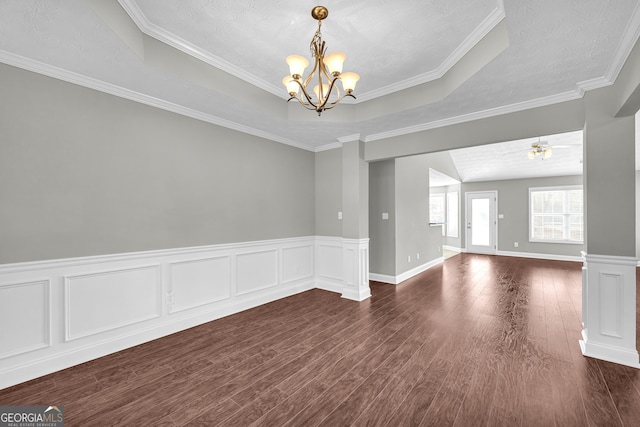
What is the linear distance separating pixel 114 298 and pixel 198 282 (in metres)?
0.88

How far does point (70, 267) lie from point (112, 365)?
0.97 m

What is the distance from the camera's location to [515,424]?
179 cm

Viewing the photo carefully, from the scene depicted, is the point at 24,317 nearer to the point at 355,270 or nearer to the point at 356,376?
the point at 356,376

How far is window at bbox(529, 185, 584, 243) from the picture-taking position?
803 cm

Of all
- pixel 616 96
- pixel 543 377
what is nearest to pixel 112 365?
pixel 543 377

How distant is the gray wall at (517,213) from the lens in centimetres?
833

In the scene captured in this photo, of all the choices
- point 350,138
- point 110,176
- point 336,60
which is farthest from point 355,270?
point 110,176

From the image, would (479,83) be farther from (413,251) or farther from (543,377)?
(413,251)

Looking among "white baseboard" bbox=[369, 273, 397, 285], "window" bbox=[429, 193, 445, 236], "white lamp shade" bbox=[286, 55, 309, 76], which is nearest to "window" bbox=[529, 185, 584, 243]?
"window" bbox=[429, 193, 445, 236]

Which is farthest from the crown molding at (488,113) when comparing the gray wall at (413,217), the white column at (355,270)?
the white column at (355,270)

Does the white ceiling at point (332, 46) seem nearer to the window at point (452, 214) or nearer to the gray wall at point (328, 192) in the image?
the gray wall at point (328, 192)

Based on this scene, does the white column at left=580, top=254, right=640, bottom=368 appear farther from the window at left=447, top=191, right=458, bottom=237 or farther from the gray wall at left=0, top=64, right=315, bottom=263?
the window at left=447, top=191, right=458, bottom=237

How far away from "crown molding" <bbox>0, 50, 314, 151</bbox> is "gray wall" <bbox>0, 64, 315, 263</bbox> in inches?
2.1

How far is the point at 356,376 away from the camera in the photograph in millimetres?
2336
